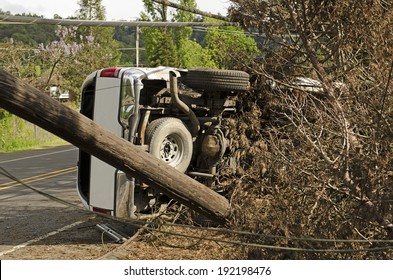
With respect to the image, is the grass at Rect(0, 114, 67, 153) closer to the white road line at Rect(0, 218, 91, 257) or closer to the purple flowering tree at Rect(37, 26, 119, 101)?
the purple flowering tree at Rect(37, 26, 119, 101)

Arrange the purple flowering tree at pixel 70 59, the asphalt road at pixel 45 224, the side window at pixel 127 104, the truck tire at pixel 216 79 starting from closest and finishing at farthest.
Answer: the asphalt road at pixel 45 224
the side window at pixel 127 104
the truck tire at pixel 216 79
the purple flowering tree at pixel 70 59

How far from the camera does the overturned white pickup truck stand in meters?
9.23

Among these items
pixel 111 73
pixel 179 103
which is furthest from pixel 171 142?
pixel 111 73

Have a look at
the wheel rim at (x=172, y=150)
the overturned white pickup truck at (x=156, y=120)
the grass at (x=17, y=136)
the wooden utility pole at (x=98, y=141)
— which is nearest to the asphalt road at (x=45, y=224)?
the overturned white pickup truck at (x=156, y=120)

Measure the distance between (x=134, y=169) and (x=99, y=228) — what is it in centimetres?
510

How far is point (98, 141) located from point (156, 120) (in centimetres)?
455

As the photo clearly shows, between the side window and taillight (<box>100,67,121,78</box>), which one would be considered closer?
the side window

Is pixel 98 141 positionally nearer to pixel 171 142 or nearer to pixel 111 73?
pixel 111 73

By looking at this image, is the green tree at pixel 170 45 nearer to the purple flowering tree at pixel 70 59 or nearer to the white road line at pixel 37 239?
the purple flowering tree at pixel 70 59

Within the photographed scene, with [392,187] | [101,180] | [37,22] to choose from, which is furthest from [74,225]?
[392,187]

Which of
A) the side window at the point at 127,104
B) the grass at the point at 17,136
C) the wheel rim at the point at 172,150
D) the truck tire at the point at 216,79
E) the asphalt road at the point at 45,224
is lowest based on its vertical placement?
the grass at the point at 17,136

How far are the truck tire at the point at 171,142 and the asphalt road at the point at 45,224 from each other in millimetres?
1535

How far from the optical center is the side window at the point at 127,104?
9.21 meters

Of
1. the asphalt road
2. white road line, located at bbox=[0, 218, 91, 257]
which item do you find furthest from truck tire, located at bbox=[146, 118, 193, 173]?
white road line, located at bbox=[0, 218, 91, 257]
